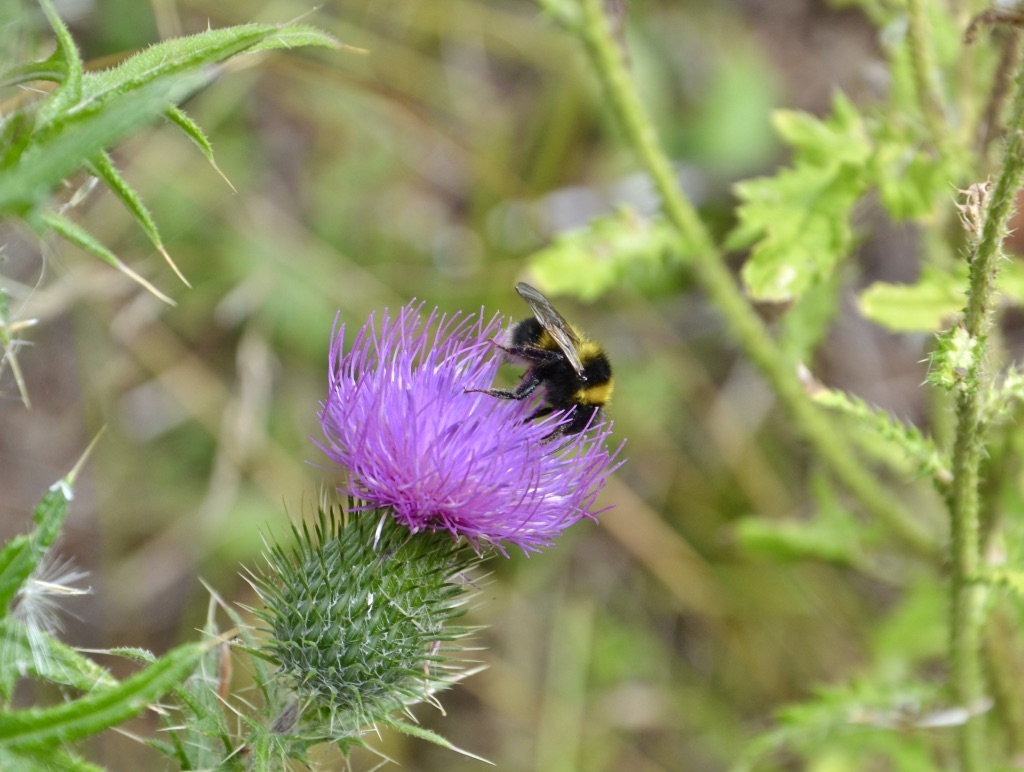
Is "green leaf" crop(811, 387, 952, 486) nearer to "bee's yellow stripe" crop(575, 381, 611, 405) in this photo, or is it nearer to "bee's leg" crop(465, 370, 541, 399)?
"bee's yellow stripe" crop(575, 381, 611, 405)

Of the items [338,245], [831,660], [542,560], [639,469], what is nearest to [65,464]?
[338,245]

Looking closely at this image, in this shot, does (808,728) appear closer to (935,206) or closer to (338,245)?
(935,206)

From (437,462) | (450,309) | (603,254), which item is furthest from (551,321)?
(450,309)

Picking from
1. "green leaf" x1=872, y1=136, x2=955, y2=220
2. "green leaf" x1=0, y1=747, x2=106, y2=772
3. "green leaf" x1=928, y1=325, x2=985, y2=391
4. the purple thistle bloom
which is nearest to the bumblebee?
the purple thistle bloom

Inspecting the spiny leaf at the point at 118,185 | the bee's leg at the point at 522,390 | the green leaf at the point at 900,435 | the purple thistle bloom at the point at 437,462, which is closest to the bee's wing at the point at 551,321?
the bee's leg at the point at 522,390

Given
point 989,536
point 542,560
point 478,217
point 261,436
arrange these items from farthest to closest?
1. point 478,217
2. point 542,560
3. point 261,436
4. point 989,536

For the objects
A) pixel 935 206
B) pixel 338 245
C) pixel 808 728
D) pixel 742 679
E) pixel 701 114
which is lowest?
pixel 808 728

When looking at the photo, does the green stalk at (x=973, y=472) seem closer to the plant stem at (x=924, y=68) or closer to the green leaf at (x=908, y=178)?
the green leaf at (x=908, y=178)
